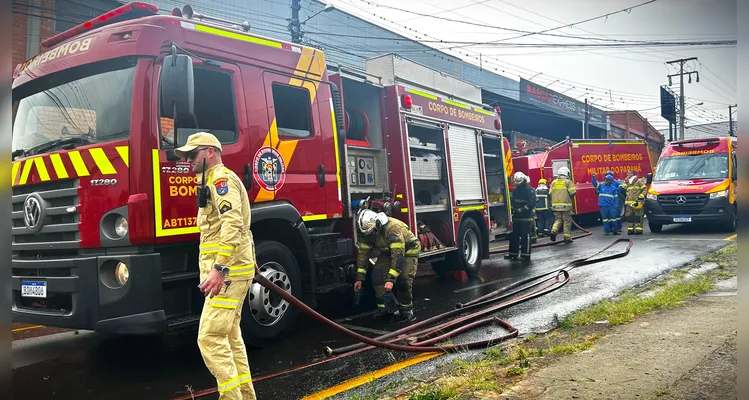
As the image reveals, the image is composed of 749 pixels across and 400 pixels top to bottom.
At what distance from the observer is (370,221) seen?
602 centimetres

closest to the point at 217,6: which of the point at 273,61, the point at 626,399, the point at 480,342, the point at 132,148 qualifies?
the point at 273,61

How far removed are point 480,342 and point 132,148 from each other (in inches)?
128

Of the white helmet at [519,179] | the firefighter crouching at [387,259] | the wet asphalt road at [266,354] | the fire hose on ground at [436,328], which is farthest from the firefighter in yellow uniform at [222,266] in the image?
the white helmet at [519,179]

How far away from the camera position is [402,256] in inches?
242

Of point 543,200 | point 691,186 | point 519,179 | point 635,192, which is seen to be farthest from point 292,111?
point 635,192

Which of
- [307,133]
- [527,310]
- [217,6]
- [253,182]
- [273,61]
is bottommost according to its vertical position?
[527,310]

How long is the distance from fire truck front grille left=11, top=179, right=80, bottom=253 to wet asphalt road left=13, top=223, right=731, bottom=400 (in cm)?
100

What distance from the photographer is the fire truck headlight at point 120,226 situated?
4.14 meters

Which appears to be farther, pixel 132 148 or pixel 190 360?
pixel 190 360

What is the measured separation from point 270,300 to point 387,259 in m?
1.74

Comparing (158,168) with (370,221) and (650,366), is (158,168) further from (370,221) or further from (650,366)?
(650,366)

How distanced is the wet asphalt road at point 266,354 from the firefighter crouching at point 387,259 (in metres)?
0.26

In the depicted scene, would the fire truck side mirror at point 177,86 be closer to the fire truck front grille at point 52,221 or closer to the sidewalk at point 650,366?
the fire truck front grille at point 52,221

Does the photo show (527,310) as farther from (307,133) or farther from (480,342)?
(307,133)
